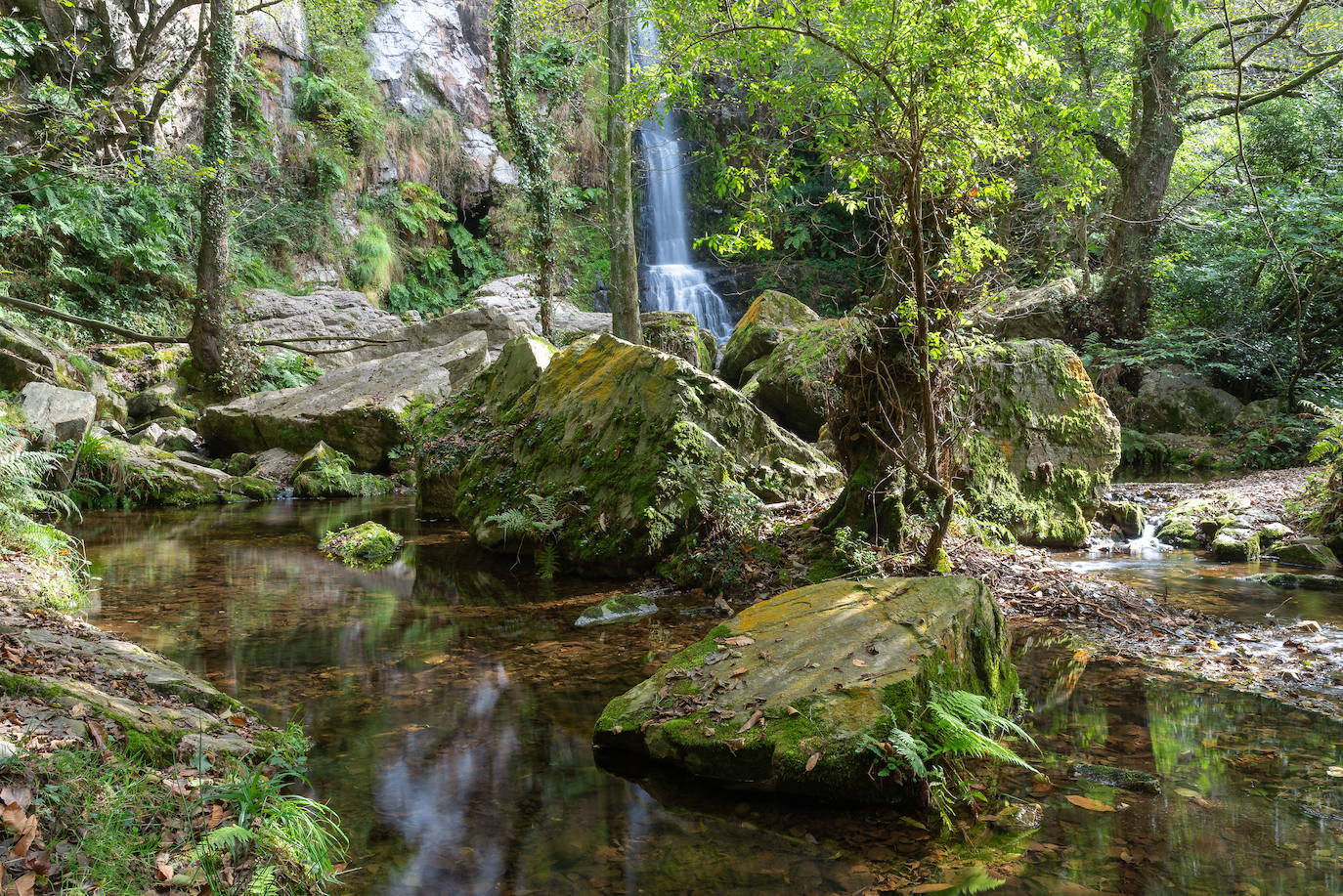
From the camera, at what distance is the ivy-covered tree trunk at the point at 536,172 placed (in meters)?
14.9

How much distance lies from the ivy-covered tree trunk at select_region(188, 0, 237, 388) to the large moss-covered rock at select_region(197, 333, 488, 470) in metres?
1.56

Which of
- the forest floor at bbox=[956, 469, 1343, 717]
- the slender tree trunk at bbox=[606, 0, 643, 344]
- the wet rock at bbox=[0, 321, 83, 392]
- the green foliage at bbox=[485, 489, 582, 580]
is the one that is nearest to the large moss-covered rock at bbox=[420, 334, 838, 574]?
the green foliage at bbox=[485, 489, 582, 580]

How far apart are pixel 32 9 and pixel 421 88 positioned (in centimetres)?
1148

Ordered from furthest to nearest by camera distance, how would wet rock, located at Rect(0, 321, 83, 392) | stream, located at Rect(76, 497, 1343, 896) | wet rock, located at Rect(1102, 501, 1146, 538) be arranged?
wet rock, located at Rect(0, 321, 83, 392) < wet rock, located at Rect(1102, 501, 1146, 538) < stream, located at Rect(76, 497, 1343, 896)

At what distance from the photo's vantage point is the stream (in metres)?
2.71

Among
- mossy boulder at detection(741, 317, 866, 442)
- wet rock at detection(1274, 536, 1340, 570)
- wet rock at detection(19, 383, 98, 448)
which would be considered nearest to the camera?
mossy boulder at detection(741, 317, 866, 442)

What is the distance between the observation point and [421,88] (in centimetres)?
2491

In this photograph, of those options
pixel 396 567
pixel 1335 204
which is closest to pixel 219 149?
pixel 396 567

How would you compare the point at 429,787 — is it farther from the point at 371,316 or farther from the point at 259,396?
the point at 371,316

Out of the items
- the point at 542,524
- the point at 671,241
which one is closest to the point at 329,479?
the point at 542,524

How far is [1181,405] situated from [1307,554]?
896 centimetres

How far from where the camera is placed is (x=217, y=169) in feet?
41.2

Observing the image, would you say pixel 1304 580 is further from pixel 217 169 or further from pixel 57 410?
pixel 217 169

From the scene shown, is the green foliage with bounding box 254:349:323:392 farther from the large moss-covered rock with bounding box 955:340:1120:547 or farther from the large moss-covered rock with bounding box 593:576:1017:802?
the large moss-covered rock with bounding box 593:576:1017:802
